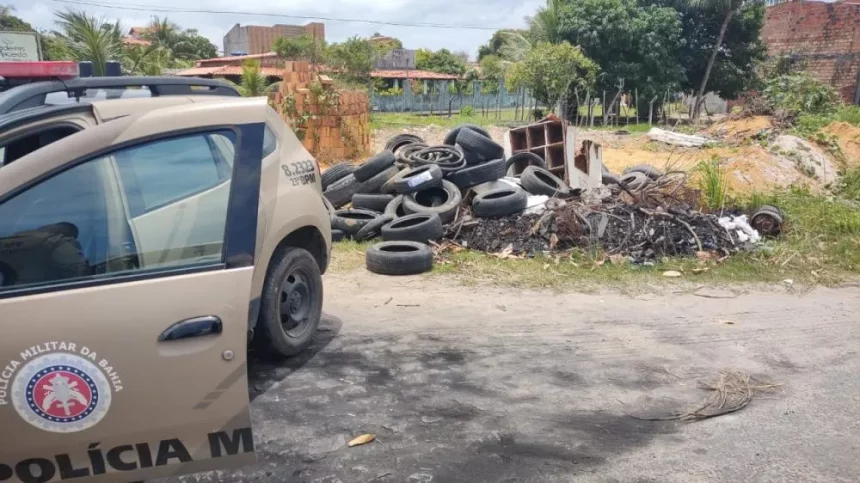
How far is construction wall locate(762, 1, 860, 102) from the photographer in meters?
27.1

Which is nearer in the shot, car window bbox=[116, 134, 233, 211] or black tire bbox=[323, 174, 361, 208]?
car window bbox=[116, 134, 233, 211]

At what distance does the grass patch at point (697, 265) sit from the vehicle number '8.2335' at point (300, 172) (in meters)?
2.78

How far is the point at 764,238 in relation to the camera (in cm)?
816

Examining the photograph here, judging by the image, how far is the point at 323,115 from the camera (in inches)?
657

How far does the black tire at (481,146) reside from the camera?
9672mm

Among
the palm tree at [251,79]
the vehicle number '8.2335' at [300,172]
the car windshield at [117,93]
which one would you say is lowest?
the vehicle number '8.2335' at [300,172]

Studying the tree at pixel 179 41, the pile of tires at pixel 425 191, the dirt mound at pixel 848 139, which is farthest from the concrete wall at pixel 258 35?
the pile of tires at pixel 425 191

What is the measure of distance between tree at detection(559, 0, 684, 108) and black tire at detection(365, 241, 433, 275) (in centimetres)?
2308

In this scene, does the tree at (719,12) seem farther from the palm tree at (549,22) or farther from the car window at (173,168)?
the car window at (173,168)

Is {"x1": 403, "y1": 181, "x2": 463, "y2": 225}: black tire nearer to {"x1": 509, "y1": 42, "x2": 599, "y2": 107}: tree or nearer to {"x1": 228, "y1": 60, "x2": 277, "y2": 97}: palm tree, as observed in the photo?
{"x1": 228, "y1": 60, "x2": 277, "y2": 97}: palm tree

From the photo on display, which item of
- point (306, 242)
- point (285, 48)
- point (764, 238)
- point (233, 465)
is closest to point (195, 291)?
point (233, 465)

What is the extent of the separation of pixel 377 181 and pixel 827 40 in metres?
27.1

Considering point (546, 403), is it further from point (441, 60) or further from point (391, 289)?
point (441, 60)

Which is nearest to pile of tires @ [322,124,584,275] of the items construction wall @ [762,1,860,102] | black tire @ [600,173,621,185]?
black tire @ [600,173,621,185]
